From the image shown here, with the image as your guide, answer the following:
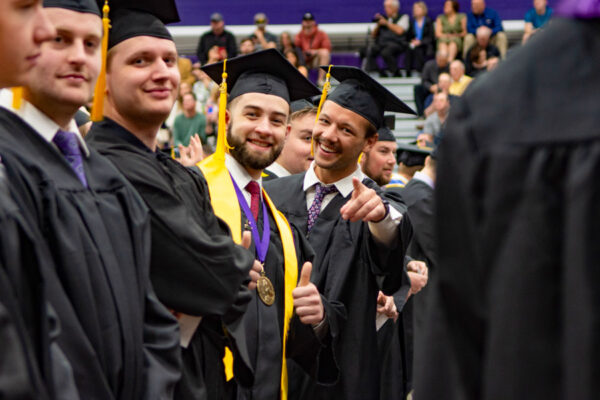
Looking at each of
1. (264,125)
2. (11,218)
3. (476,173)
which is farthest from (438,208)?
(264,125)

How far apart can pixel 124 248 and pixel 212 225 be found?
1.94 ft

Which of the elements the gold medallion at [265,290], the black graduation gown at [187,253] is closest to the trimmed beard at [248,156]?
the gold medallion at [265,290]

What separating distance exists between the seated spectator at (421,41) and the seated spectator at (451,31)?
249 mm

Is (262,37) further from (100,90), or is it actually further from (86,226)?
(86,226)

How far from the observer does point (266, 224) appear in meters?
3.60

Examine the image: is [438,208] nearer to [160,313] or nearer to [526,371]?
[526,371]

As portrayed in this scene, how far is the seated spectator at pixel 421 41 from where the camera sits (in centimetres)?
1622

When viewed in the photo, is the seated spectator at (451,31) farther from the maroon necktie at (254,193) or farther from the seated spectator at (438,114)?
the maroon necktie at (254,193)

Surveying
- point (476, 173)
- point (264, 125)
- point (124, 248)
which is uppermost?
point (264, 125)

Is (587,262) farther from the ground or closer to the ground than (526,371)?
farther from the ground

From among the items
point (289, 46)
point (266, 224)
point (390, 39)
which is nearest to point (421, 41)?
point (390, 39)

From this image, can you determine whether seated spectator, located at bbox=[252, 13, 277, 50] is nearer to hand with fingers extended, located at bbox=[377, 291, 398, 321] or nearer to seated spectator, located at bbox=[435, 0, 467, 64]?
seated spectator, located at bbox=[435, 0, 467, 64]

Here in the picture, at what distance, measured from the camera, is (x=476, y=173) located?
1099 mm

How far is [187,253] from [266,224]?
Answer: 3.46ft
